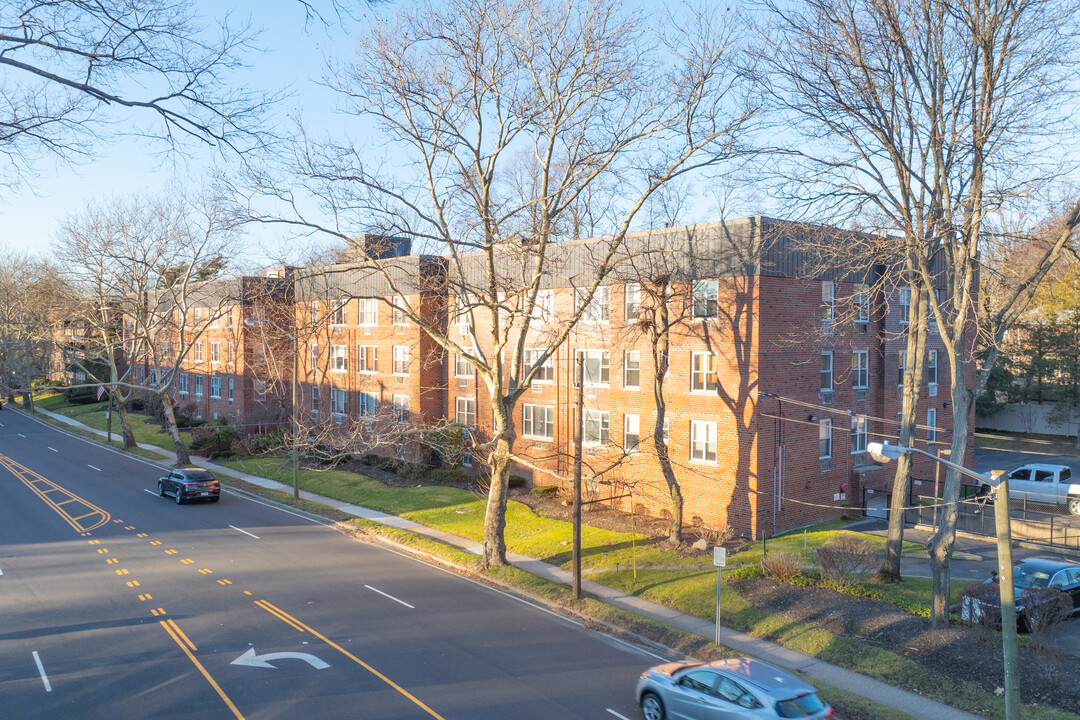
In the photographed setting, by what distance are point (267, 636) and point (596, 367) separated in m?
17.9

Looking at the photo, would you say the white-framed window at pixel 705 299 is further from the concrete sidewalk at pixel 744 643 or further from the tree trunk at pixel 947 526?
the concrete sidewalk at pixel 744 643

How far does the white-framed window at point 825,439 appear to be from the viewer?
2792cm

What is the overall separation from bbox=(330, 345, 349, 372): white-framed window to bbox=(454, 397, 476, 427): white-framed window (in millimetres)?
9981

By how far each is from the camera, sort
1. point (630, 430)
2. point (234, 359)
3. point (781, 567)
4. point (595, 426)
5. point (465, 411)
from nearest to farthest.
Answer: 1. point (781, 567)
2. point (630, 430)
3. point (595, 426)
4. point (465, 411)
5. point (234, 359)

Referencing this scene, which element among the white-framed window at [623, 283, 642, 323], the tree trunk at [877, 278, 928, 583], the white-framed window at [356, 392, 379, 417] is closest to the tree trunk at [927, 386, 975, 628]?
the tree trunk at [877, 278, 928, 583]

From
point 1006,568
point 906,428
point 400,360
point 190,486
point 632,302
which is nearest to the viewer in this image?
point 1006,568

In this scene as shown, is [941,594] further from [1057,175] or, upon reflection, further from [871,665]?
[1057,175]

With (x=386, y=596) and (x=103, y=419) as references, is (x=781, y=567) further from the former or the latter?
(x=103, y=419)

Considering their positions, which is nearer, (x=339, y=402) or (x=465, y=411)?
(x=465, y=411)

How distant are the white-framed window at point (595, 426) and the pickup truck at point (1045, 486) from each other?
17.6 meters

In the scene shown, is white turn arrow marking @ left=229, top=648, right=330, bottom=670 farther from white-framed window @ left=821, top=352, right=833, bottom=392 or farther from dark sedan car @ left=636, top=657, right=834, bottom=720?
white-framed window @ left=821, top=352, right=833, bottom=392

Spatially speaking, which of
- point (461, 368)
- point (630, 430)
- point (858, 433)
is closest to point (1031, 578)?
point (858, 433)

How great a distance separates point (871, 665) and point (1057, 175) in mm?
11053

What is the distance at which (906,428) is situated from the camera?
64.0ft
